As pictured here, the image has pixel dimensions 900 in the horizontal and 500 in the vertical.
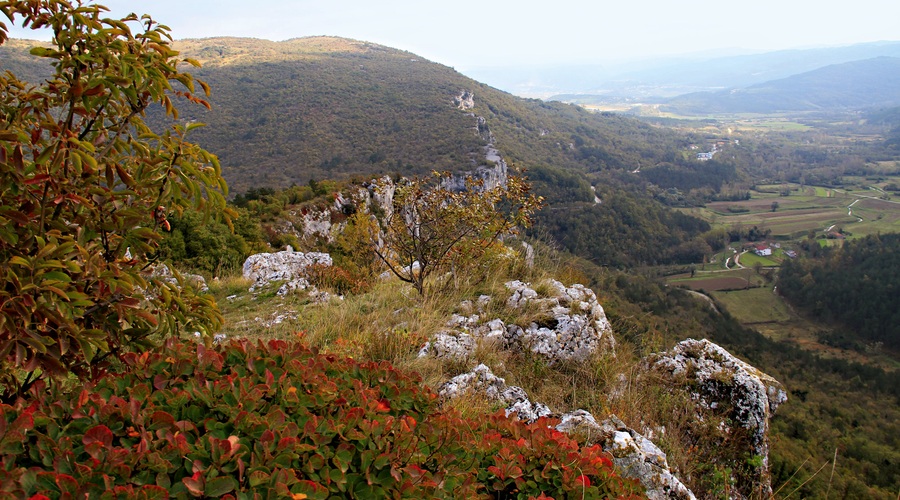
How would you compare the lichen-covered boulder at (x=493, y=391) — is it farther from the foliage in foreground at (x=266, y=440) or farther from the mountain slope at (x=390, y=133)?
the mountain slope at (x=390, y=133)

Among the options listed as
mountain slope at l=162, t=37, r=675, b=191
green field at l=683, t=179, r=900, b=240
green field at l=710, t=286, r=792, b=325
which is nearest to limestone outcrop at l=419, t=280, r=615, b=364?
mountain slope at l=162, t=37, r=675, b=191

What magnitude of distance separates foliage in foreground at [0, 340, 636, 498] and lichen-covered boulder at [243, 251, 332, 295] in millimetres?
6244

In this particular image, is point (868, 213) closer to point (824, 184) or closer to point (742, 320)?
point (824, 184)

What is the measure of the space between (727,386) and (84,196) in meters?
5.78

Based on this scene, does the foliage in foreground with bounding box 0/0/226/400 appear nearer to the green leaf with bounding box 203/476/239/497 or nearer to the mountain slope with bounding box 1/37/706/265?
the green leaf with bounding box 203/476/239/497

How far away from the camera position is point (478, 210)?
25.1 ft

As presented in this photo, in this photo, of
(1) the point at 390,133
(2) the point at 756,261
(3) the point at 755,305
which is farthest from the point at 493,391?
(2) the point at 756,261

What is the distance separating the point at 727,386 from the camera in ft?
16.3

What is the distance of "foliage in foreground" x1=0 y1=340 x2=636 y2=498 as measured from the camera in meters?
1.42

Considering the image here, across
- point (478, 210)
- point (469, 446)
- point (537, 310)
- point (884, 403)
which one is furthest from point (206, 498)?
point (884, 403)

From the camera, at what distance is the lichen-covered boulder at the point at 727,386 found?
468 centimetres

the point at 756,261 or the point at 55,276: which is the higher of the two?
the point at 55,276

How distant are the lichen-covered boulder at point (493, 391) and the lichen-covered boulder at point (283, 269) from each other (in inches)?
200

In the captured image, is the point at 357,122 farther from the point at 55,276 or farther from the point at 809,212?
the point at 809,212
